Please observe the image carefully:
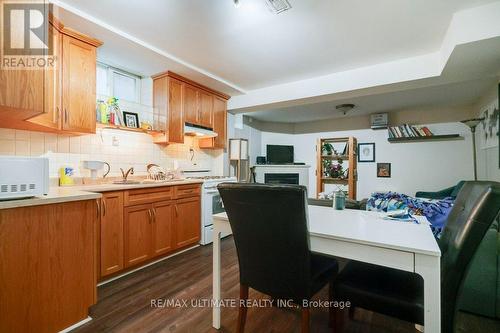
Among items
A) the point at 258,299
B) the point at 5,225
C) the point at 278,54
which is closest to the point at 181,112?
the point at 278,54

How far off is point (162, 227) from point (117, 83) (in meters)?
1.94

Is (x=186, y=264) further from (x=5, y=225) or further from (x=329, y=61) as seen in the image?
(x=329, y=61)

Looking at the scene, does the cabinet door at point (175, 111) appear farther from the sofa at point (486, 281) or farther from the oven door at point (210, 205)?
the sofa at point (486, 281)

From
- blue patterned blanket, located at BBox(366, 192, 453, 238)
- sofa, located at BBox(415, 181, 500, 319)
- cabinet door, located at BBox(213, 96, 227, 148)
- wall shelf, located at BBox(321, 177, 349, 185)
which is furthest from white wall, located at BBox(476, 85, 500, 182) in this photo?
cabinet door, located at BBox(213, 96, 227, 148)

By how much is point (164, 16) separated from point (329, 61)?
1.85 metres

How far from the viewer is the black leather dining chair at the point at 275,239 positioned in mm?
1063

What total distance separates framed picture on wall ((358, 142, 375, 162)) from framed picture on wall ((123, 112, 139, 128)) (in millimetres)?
4705

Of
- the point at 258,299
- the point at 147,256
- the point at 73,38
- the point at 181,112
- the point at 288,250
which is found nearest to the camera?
the point at 288,250

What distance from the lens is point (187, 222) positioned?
2934mm

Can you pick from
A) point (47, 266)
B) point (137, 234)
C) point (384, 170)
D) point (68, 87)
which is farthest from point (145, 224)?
point (384, 170)

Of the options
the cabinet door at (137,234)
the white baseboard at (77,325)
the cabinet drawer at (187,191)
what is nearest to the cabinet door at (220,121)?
the cabinet drawer at (187,191)

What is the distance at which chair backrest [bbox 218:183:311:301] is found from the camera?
106 centimetres

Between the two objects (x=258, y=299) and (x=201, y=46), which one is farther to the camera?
(x=201, y=46)

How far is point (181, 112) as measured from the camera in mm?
3203
